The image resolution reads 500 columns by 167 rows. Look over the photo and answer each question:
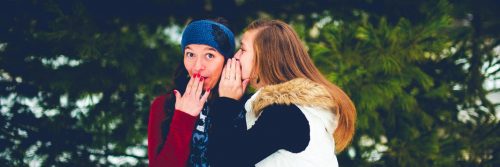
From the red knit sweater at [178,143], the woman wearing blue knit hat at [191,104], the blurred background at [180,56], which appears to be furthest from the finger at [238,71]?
the blurred background at [180,56]

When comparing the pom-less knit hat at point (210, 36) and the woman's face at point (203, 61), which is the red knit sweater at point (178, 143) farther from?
the pom-less knit hat at point (210, 36)

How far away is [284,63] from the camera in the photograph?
2994 millimetres

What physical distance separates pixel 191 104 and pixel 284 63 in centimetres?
53

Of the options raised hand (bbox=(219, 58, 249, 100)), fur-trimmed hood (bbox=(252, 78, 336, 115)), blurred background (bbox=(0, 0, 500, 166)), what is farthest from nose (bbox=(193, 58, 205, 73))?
blurred background (bbox=(0, 0, 500, 166))

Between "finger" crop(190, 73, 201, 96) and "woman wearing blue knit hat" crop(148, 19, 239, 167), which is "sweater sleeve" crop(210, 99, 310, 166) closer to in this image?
"woman wearing blue knit hat" crop(148, 19, 239, 167)

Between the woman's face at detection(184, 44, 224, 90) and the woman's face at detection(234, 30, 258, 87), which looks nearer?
the woman's face at detection(234, 30, 258, 87)

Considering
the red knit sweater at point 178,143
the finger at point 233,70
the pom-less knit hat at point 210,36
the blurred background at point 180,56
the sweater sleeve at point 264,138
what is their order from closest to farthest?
1. the sweater sleeve at point 264,138
2. the red knit sweater at point 178,143
3. the finger at point 233,70
4. the pom-less knit hat at point 210,36
5. the blurred background at point 180,56

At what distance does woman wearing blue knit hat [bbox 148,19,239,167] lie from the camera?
2.92m

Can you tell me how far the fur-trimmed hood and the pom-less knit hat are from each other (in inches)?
21.0

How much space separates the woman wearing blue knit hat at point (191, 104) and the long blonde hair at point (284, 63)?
1.06 feet

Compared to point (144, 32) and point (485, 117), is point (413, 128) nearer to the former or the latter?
point (485, 117)

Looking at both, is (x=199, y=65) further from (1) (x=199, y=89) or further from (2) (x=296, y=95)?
Result: (2) (x=296, y=95)

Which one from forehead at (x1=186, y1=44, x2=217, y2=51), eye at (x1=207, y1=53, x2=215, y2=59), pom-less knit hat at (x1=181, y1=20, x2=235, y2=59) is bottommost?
eye at (x1=207, y1=53, x2=215, y2=59)

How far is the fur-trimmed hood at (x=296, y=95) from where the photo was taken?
9.02ft
